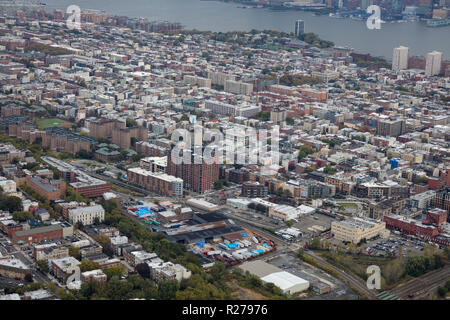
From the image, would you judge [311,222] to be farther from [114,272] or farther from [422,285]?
[114,272]

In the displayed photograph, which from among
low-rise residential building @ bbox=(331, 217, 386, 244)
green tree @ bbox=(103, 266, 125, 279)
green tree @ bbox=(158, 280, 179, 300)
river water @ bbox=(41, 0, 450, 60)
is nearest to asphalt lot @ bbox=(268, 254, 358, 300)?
low-rise residential building @ bbox=(331, 217, 386, 244)

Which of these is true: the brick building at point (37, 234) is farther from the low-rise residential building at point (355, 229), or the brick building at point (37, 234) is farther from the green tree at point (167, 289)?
the low-rise residential building at point (355, 229)

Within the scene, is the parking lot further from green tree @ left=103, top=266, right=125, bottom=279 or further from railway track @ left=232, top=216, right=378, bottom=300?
green tree @ left=103, top=266, right=125, bottom=279

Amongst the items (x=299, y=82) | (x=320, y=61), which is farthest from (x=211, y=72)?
(x=320, y=61)

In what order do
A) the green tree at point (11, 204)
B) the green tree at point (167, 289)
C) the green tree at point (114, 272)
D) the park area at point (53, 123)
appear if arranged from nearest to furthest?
the green tree at point (167, 289), the green tree at point (114, 272), the green tree at point (11, 204), the park area at point (53, 123)

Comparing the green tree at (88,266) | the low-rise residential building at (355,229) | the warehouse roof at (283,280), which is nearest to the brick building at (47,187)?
the green tree at (88,266)

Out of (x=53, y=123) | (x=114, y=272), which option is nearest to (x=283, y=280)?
(x=114, y=272)

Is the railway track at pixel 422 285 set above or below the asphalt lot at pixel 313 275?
below
